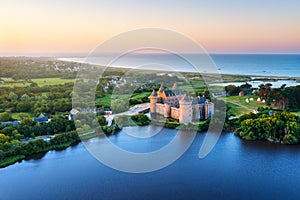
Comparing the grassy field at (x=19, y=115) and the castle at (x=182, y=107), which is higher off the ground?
the castle at (x=182, y=107)

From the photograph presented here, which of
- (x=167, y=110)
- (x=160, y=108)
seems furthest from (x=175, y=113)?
(x=160, y=108)

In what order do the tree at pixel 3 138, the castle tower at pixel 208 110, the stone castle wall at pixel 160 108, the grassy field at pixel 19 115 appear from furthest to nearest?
1. the stone castle wall at pixel 160 108
2. the grassy field at pixel 19 115
3. the castle tower at pixel 208 110
4. the tree at pixel 3 138

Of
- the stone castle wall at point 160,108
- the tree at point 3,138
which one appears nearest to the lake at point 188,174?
the tree at point 3,138

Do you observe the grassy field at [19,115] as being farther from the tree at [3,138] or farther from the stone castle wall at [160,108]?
the stone castle wall at [160,108]

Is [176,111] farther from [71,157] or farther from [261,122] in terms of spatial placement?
[71,157]

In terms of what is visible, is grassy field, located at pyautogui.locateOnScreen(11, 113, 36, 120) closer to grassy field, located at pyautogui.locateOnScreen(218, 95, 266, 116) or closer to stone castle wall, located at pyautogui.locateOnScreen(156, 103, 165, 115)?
stone castle wall, located at pyautogui.locateOnScreen(156, 103, 165, 115)

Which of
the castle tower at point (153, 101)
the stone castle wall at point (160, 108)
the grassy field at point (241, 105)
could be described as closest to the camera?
the stone castle wall at point (160, 108)

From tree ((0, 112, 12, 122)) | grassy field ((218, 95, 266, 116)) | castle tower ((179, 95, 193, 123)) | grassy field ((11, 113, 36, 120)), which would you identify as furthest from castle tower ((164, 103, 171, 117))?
tree ((0, 112, 12, 122))

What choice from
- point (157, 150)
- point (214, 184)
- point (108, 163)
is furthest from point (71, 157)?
point (214, 184)
